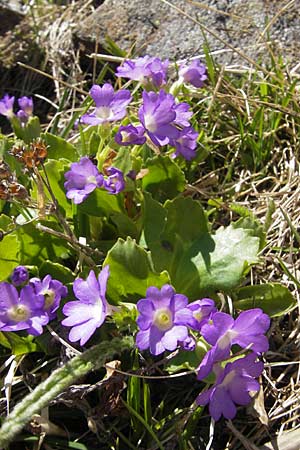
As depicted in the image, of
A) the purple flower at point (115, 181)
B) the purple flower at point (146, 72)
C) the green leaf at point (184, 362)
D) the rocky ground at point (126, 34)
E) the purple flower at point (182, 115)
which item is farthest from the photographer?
the rocky ground at point (126, 34)

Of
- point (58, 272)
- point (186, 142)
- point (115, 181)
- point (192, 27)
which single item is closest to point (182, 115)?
point (186, 142)

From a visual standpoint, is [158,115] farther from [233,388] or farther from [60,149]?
[233,388]

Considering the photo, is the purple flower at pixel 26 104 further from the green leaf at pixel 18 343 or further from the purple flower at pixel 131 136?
the green leaf at pixel 18 343

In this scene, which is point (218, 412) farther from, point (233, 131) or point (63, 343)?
point (233, 131)

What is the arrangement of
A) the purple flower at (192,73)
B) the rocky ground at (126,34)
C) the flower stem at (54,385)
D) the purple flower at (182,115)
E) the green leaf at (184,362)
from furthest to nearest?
the rocky ground at (126,34), the purple flower at (192,73), the purple flower at (182,115), the green leaf at (184,362), the flower stem at (54,385)

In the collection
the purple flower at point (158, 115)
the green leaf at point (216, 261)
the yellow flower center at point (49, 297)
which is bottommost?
the green leaf at point (216, 261)

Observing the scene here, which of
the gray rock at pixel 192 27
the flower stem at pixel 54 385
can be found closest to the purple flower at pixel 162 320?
the flower stem at pixel 54 385

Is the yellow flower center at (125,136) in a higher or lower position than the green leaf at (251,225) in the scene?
higher
